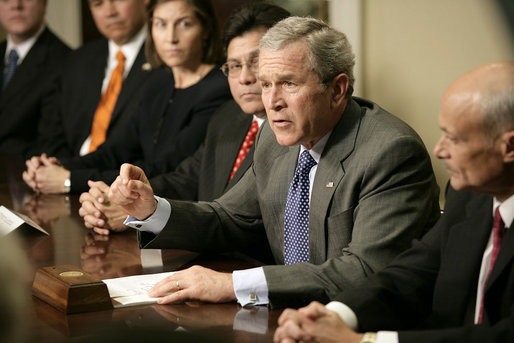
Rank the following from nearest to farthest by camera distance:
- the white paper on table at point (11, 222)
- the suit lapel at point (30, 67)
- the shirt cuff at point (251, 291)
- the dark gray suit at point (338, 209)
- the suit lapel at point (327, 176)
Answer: the shirt cuff at point (251, 291)
the dark gray suit at point (338, 209)
the suit lapel at point (327, 176)
the white paper on table at point (11, 222)
the suit lapel at point (30, 67)

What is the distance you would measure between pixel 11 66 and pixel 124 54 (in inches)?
60.6

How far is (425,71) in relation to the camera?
4344 millimetres

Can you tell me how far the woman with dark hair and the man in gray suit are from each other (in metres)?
1.10

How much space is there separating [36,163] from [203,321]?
2.37 m

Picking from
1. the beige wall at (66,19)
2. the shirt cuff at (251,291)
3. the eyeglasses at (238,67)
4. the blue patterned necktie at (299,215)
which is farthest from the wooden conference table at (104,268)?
the beige wall at (66,19)

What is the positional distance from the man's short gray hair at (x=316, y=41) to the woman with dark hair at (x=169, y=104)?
144 cm

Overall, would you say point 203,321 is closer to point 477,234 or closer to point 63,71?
point 477,234

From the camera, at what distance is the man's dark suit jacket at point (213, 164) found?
3.34 meters

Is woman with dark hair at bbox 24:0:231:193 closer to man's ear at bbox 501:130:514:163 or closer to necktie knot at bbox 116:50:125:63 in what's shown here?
necktie knot at bbox 116:50:125:63

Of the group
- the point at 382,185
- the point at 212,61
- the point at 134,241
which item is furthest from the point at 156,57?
the point at 382,185

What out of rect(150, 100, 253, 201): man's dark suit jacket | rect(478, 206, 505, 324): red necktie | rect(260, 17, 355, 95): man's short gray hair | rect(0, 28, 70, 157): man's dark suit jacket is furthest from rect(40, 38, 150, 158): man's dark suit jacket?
rect(478, 206, 505, 324): red necktie

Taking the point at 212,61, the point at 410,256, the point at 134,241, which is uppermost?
the point at 212,61

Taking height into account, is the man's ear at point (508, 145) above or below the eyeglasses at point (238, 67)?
below

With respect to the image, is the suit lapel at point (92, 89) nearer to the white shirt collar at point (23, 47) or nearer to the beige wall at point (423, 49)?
the white shirt collar at point (23, 47)
